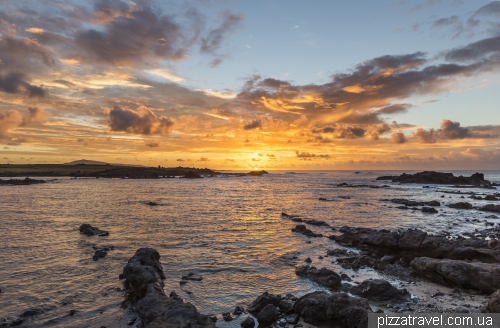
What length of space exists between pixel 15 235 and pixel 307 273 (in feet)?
101

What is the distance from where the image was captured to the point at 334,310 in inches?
528

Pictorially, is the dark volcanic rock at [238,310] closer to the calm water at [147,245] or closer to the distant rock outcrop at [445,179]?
the calm water at [147,245]

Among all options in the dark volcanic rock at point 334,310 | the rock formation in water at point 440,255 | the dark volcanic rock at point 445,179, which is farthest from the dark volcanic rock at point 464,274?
the dark volcanic rock at point 445,179

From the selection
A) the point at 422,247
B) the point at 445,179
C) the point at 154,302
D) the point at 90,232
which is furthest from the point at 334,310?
the point at 445,179

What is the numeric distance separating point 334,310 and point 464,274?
1063cm

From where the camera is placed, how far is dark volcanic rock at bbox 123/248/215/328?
11.6 meters

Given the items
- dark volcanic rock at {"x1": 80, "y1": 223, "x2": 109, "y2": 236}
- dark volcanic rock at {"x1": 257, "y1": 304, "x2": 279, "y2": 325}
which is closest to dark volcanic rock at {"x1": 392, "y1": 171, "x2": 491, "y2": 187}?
dark volcanic rock at {"x1": 257, "y1": 304, "x2": 279, "y2": 325}

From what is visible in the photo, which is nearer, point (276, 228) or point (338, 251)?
point (338, 251)

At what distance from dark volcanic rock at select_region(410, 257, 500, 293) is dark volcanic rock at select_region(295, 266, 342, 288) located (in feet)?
22.3

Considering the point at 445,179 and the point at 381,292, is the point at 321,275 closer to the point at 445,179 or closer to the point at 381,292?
the point at 381,292

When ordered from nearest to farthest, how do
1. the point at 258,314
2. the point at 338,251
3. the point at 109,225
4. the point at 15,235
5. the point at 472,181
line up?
1. the point at 258,314
2. the point at 338,251
3. the point at 15,235
4. the point at 109,225
5. the point at 472,181

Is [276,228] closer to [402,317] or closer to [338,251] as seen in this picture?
[338,251]

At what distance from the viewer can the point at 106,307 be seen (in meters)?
15.2

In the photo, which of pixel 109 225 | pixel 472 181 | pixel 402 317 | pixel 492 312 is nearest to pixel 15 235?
pixel 109 225
